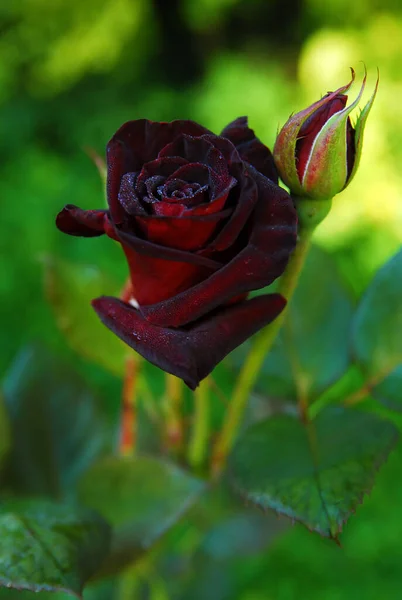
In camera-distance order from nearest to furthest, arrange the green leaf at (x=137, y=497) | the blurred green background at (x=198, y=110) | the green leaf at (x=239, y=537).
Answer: the green leaf at (x=137, y=497), the green leaf at (x=239, y=537), the blurred green background at (x=198, y=110)

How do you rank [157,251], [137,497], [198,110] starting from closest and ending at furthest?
[157,251] → [137,497] → [198,110]

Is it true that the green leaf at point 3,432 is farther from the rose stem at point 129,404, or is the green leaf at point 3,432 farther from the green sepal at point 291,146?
the green sepal at point 291,146

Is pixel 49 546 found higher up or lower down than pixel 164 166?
lower down

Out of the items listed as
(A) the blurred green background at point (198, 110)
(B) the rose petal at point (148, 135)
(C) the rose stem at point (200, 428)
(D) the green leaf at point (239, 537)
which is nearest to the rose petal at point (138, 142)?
(B) the rose petal at point (148, 135)

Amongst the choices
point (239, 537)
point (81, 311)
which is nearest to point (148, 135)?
point (81, 311)

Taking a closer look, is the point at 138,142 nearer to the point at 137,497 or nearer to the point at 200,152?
the point at 200,152

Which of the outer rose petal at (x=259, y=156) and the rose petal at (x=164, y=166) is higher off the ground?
the rose petal at (x=164, y=166)
